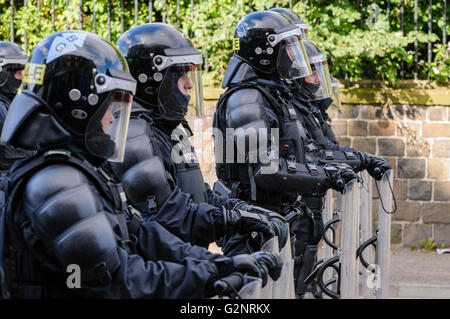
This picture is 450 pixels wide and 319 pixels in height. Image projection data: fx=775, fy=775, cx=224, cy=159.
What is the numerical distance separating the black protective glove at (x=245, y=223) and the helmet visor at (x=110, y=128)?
0.84m

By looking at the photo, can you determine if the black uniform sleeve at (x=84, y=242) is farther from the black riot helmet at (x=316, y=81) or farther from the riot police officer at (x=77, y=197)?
the black riot helmet at (x=316, y=81)

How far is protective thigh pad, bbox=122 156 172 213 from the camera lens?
3660 millimetres

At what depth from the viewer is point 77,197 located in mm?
2566

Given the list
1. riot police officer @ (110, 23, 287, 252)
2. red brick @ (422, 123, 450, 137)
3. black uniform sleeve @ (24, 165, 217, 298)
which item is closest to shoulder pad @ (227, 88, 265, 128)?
riot police officer @ (110, 23, 287, 252)

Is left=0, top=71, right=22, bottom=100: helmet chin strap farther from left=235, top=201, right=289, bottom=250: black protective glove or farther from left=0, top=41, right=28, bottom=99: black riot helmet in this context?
left=235, top=201, right=289, bottom=250: black protective glove

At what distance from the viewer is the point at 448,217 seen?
9094 millimetres

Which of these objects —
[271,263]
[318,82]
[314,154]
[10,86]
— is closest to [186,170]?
[271,263]

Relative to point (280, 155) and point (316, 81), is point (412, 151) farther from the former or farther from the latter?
point (280, 155)

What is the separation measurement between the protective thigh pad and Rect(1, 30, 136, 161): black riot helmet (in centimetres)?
65

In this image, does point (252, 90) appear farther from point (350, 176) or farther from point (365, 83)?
point (365, 83)

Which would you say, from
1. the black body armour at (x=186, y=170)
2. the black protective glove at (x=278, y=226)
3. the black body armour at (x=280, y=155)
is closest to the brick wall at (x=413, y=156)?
the black body armour at (x=280, y=155)

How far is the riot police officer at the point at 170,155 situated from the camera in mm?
3691
